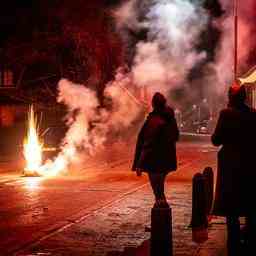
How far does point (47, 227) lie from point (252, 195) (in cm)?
449

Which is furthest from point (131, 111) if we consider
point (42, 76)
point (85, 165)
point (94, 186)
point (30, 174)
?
point (94, 186)

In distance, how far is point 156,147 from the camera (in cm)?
762

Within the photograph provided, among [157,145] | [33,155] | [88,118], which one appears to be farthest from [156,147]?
[88,118]

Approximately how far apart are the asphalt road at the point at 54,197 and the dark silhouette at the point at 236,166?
10.2ft

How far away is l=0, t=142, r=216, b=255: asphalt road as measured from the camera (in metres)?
9.42

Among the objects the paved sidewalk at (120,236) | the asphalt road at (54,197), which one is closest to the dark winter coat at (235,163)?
the paved sidewalk at (120,236)

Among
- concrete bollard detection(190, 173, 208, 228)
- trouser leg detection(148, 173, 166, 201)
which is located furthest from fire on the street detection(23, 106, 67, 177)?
trouser leg detection(148, 173, 166, 201)

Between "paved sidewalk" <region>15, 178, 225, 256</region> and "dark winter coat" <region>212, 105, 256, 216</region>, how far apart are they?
1410 mm

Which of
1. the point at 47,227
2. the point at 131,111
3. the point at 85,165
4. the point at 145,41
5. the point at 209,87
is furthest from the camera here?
the point at 131,111

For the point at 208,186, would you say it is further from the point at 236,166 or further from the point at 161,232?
the point at 236,166

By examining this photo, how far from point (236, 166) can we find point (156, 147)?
5.60 ft

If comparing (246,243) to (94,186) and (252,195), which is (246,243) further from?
(94,186)

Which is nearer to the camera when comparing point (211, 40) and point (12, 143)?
point (211, 40)

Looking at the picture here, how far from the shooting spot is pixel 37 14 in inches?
1192
